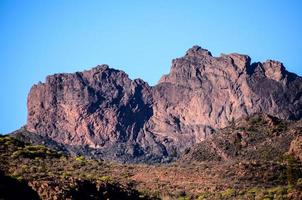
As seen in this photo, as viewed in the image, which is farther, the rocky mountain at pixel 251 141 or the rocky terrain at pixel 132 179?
the rocky mountain at pixel 251 141

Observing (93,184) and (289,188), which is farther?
(289,188)

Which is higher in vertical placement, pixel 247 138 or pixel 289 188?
pixel 247 138

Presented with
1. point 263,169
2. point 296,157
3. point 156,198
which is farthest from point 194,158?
point 156,198

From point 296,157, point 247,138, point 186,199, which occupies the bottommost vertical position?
point 186,199

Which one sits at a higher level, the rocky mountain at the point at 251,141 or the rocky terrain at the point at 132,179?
the rocky mountain at the point at 251,141

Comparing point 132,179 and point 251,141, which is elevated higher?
point 251,141

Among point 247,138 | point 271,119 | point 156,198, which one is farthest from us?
point 271,119

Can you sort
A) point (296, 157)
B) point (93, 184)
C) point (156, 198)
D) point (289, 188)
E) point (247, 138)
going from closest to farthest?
point (93, 184)
point (156, 198)
point (289, 188)
point (296, 157)
point (247, 138)

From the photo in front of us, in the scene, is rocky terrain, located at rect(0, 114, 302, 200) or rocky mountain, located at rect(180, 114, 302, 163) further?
rocky mountain, located at rect(180, 114, 302, 163)

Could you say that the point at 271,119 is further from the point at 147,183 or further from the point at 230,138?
the point at 147,183

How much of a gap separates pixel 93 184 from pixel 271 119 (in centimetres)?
5455

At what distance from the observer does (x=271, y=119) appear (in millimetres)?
85750

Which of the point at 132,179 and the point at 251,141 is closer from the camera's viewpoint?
the point at 132,179

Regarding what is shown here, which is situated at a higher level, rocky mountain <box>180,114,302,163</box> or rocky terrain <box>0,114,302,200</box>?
rocky mountain <box>180,114,302,163</box>
